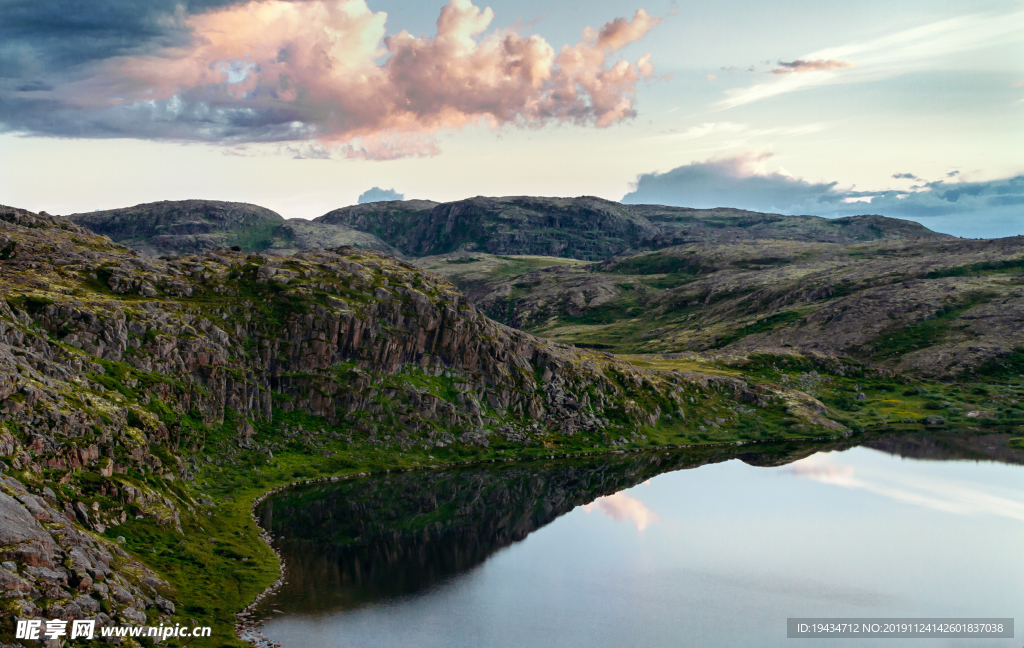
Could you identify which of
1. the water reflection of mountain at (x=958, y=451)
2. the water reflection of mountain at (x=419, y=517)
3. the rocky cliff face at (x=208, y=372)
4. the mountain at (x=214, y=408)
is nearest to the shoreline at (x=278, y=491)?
the mountain at (x=214, y=408)

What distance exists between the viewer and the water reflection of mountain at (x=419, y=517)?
312 ft

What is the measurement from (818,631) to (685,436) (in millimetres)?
111666

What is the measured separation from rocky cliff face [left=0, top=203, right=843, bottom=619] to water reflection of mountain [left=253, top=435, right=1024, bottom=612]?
585 inches

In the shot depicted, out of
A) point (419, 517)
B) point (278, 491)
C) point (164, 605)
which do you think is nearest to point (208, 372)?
point (278, 491)

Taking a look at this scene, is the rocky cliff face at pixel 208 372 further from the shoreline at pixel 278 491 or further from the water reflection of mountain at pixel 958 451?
the water reflection of mountain at pixel 958 451

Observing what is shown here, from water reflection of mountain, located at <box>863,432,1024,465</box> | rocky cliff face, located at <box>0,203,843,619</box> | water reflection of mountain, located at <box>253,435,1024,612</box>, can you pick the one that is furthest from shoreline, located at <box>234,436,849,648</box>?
water reflection of mountain, located at <box>863,432,1024,465</box>

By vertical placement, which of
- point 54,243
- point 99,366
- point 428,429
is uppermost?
point 54,243

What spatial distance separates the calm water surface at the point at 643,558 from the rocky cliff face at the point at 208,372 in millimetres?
20271

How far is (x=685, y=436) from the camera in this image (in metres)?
194

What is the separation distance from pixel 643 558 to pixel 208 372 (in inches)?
3696

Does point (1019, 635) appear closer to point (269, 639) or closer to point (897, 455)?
point (269, 639)

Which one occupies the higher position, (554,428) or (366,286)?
(366,286)

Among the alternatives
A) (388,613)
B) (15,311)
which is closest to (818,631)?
(388,613)

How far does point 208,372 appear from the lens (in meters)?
145
